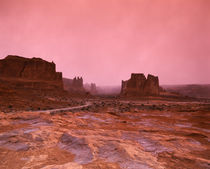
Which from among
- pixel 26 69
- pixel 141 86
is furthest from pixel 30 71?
pixel 141 86

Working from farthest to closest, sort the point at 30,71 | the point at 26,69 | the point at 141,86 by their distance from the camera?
the point at 141,86, the point at 30,71, the point at 26,69

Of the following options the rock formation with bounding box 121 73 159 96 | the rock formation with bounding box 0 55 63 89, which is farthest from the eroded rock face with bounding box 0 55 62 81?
the rock formation with bounding box 121 73 159 96

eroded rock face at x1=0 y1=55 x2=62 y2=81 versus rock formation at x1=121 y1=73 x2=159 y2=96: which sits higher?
eroded rock face at x1=0 y1=55 x2=62 y2=81

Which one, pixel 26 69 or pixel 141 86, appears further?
pixel 141 86

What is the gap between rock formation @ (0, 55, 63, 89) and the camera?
6271cm

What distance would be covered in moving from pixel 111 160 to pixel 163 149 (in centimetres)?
248

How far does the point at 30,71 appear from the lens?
6650cm

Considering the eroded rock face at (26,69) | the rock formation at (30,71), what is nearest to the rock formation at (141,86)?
the rock formation at (30,71)

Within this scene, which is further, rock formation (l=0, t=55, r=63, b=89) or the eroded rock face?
the eroded rock face

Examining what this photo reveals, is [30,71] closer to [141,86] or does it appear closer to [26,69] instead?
[26,69]

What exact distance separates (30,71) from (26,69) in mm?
2277

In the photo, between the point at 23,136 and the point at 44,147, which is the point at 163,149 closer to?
the point at 44,147

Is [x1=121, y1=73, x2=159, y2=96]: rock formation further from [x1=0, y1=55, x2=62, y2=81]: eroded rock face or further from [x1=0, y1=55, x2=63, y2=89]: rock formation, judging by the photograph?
[x1=0, y1=55, x2=62, y2=81]: eroded rock face

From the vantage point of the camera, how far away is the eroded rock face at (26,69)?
64.5m
